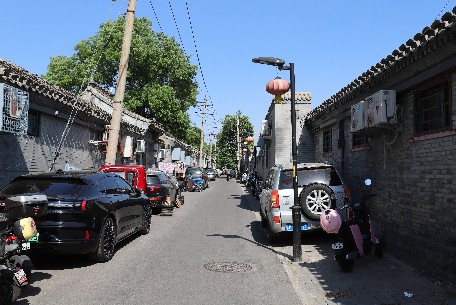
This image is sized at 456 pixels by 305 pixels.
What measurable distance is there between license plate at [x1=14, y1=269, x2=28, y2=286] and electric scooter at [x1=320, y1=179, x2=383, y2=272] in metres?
4.66

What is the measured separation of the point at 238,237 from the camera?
34.9 feet

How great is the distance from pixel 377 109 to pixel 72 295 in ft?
20.9

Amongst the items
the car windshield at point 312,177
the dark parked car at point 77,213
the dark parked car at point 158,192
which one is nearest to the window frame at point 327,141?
the car windshield at point 312,177

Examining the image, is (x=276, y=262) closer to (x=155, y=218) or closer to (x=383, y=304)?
(x=383, y=304)

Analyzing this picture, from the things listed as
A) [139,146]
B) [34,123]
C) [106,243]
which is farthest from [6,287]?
[139,146]

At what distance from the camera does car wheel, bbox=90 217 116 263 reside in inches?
294

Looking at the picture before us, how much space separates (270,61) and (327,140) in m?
8.10

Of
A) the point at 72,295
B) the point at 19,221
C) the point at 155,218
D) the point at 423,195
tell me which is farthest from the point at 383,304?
the point at 155,218

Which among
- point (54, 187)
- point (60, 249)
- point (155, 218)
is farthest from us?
point (155, 218)

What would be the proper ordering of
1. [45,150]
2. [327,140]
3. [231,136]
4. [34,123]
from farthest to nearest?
1. [231,136]
2. [327,140]
3. [45,150]
4. [34,123]

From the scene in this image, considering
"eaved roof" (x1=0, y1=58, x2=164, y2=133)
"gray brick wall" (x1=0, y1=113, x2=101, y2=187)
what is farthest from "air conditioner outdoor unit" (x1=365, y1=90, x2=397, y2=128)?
"gray brick wall" (x1=0, y1=113, x2=101, y2=187)

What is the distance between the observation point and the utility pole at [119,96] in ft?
47.5

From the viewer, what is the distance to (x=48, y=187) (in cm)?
720

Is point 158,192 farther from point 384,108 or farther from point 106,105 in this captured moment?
point 106,105
